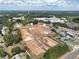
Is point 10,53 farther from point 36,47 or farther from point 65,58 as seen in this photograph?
point 65,58

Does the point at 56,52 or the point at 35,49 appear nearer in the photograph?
the point at 56,52

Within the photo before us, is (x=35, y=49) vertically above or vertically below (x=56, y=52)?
below

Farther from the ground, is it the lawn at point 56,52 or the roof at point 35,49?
the lawn at point 56,52

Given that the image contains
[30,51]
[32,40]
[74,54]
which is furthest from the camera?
[32,40]

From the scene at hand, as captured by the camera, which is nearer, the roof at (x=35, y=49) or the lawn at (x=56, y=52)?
the lawn at (x=56, y=52)

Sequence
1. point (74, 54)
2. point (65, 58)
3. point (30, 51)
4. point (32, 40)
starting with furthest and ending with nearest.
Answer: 1. point (32, 40)
2. point (30, 51)
3. point (74, 54)
4. point (65, 58)

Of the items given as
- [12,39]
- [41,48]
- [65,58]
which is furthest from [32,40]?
[65,58]

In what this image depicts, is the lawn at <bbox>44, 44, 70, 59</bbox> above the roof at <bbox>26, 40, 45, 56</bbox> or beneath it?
above

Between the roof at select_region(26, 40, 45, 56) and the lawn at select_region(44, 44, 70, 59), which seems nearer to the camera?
the lawn at select_region(44, 44, 70, 59)
